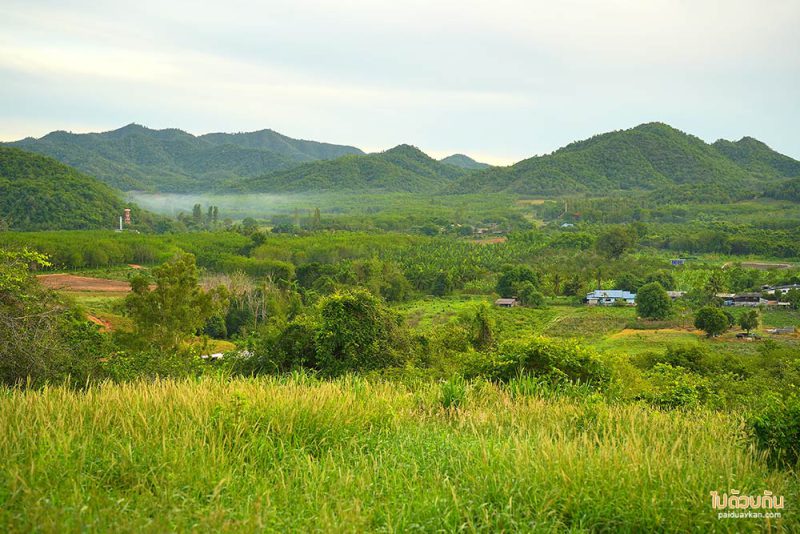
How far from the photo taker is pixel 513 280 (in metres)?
52.8

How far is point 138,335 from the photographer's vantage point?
21.9 meters

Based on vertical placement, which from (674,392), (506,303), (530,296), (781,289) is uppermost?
(674,392)

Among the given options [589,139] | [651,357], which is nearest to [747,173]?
[589,139]

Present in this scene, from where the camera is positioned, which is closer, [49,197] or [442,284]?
[442,284]

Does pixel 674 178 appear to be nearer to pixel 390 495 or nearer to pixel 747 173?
pixel 747 173

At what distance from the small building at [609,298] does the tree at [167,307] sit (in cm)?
3477

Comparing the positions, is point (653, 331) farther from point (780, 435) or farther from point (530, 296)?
point (780, 435)

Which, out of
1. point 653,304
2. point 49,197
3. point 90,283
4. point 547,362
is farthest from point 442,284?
point 49,197

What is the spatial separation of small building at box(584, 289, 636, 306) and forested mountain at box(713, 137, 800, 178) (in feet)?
388

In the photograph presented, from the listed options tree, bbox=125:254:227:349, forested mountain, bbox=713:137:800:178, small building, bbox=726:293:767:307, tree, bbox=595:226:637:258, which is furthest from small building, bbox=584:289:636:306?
forested mountain, bbox=713:137:800:178

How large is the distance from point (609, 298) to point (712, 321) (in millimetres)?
13383

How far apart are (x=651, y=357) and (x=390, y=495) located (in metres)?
22.7

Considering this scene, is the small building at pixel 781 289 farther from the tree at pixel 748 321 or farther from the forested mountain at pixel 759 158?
the forested mountain at pixel 759 158

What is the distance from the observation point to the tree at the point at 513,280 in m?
52.3
